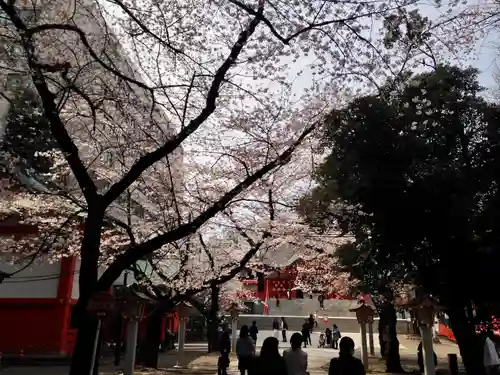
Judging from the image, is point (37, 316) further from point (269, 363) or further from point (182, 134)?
point (269, 363)

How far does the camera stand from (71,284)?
840 inches

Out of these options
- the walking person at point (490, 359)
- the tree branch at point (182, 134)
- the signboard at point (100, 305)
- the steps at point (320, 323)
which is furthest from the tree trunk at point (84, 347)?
the steps at point (320, 323)

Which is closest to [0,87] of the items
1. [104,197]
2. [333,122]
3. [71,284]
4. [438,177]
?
[104,197]

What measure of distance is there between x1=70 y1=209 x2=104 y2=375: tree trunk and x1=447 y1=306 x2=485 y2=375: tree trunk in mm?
7727

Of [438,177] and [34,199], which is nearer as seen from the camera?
[438,177]

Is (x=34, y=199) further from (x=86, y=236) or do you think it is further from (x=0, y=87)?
(x=86, y=236)

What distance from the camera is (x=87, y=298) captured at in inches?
313

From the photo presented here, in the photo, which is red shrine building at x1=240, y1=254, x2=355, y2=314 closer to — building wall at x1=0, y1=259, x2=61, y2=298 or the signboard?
building wall at x1=0, y1=259, x2=61, y2=298

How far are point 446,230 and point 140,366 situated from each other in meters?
12.4

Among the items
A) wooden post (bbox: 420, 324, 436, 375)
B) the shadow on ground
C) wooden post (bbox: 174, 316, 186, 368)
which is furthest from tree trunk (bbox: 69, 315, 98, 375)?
wooden post (bbox: 174, 316, 186, 368)

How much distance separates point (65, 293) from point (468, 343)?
17.0m

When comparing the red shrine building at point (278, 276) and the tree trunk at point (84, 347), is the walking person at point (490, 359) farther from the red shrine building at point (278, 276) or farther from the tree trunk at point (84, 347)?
the red shrine building at point (278, 276)

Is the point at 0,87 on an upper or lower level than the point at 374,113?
upper

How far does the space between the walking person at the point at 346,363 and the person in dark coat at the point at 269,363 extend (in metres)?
0.66
